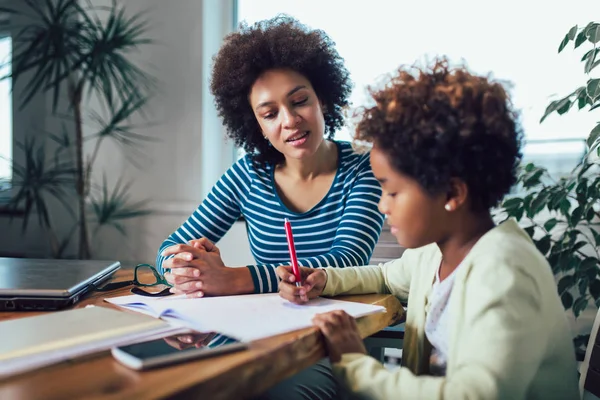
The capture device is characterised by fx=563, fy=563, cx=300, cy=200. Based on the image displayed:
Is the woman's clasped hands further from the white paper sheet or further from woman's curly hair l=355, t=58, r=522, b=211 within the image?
woman's curly hair l=355, t=58, r=522, b=211

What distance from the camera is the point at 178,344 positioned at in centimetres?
68

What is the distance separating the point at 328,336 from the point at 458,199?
0.27 meters

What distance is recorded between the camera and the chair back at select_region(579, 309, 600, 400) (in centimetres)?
98

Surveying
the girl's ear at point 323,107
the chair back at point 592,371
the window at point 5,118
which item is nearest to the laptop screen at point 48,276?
the girl's ear at point 323,107

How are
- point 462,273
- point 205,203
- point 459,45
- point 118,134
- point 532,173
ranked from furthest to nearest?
point 118,134, point 459,45, point 532,173, point 205,203, point 462,273

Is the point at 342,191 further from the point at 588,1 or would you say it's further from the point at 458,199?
the point at 588,1

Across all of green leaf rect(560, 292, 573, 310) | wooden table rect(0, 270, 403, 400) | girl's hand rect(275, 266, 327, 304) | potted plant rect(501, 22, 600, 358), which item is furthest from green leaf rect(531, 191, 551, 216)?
wooden table rect(0, 270, 403, 400)

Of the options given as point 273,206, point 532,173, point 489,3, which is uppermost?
point 489,3

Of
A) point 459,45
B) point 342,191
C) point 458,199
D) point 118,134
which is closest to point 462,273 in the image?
point 458,199

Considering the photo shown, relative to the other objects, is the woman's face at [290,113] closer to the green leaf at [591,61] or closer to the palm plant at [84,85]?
the green leaf at [591,61]

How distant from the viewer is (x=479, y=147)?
2.57 ft

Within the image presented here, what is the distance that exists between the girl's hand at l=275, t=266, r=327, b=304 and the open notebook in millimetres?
14

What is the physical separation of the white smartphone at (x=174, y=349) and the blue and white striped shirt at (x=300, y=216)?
1.80 ft

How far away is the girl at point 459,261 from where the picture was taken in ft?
2.21
